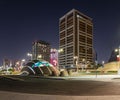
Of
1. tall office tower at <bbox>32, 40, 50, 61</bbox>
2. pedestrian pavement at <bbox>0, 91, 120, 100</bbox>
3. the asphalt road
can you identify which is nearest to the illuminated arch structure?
the asphalt road

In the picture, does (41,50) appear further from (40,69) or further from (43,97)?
(43,97)

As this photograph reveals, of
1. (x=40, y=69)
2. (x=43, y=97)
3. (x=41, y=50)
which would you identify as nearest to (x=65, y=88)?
(x=43, y=97)

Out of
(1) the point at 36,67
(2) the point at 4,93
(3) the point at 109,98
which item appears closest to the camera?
(3) the point at 109,98

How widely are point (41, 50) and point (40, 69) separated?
332 ft

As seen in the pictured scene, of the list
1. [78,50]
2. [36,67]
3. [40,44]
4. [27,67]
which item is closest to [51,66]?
[36,67]

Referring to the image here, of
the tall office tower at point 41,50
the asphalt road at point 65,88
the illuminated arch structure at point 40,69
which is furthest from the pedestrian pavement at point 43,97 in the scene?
the tall office tower at point 41,50

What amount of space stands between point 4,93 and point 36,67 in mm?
52555

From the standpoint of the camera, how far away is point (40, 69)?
63.1m

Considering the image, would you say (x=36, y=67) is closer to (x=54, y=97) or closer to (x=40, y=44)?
(x=54, y=97)

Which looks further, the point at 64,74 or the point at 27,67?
the point at 27,67

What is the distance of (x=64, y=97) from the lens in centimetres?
1212

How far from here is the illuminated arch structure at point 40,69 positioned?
61562mm

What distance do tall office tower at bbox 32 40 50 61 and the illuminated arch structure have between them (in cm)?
8818

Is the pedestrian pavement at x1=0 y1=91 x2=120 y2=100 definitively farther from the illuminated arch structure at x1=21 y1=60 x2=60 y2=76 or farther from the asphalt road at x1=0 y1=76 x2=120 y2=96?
the illuminated arch structure at x1=21 y1=60 x2=60 y2=76
